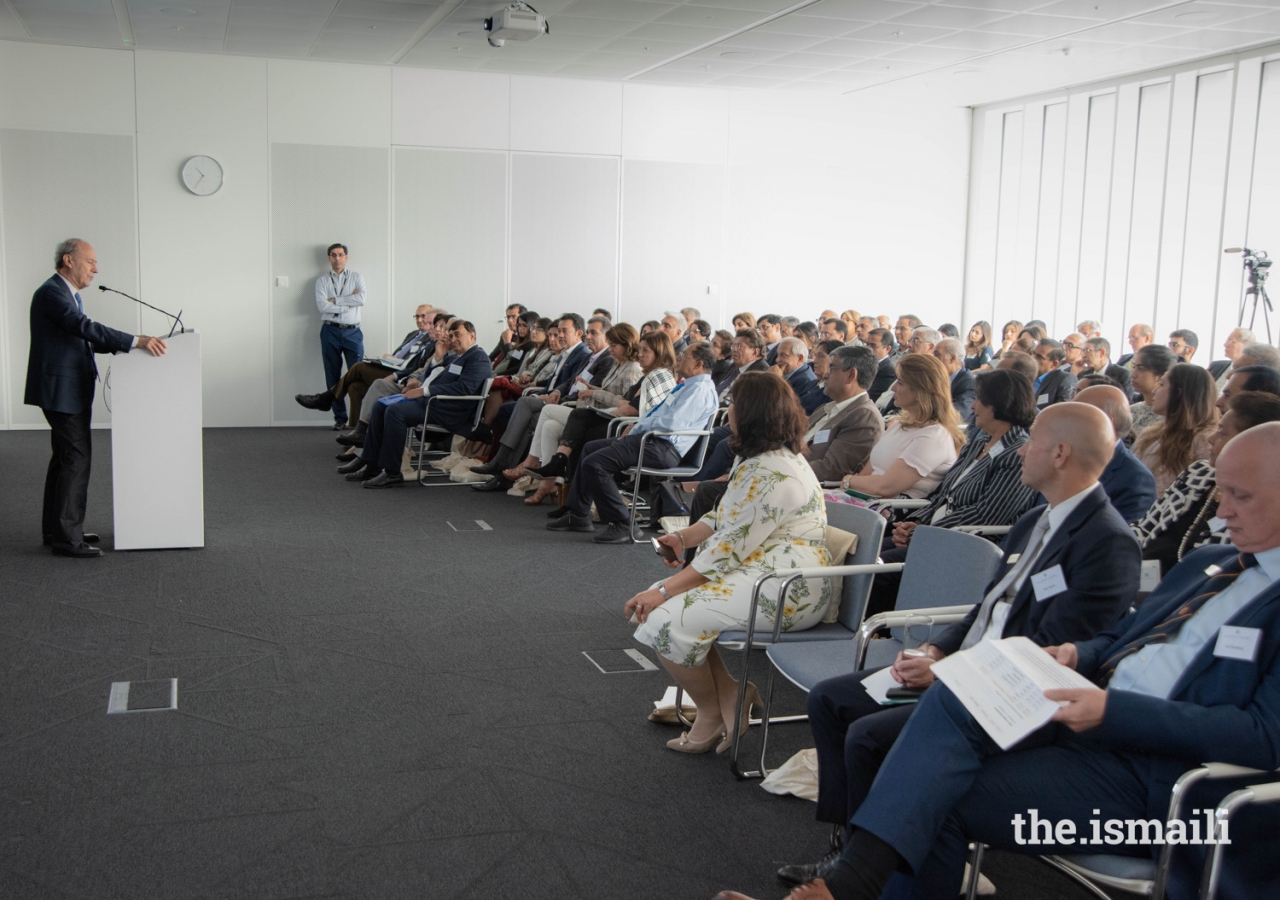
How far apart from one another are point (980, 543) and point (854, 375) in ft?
Answer: 8.40

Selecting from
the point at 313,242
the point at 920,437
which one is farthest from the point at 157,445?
the point at 313,242

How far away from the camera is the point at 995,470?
381 cm

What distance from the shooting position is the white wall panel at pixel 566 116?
11.7 meters

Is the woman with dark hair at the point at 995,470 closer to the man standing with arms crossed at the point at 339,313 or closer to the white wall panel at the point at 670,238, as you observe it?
the man standing with arms crossed at the point at 339,313

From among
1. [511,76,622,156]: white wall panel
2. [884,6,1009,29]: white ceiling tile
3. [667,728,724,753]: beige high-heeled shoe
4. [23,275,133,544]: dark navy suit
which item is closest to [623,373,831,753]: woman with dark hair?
[667,728,724,753]: beige high-heeled shoe

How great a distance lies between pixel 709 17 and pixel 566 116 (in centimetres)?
352

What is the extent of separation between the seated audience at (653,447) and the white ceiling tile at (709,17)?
341cm

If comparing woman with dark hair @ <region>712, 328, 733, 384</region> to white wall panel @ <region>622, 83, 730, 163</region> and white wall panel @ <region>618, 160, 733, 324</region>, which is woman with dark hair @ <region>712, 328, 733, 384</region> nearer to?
white wall panel @ <region>618, 160, 733, 324</region>

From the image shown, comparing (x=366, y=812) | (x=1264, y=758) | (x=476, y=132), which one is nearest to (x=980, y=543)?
(x=1264, y=758)

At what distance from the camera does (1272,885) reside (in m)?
1.79

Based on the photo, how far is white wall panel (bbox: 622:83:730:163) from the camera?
12078 mm

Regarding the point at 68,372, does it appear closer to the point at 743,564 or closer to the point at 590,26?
the point at 743,564

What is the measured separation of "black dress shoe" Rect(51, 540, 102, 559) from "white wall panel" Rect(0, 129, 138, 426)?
5.41 meters

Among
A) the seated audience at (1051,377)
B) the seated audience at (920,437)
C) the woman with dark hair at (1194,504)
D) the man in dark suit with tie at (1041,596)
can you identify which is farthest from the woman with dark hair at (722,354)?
the man in dark suit with tie at (1041,596)
